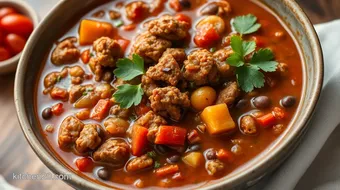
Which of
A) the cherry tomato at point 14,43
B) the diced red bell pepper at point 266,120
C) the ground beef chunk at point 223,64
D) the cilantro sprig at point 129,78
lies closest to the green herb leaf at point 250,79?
the ground beef chunk at point 223,64

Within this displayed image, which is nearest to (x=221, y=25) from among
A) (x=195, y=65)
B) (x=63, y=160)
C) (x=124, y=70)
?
(x=195, y=65)

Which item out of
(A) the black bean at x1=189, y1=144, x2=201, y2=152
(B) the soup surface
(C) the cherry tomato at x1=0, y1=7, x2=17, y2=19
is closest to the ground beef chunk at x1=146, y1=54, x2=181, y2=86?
(B) the soup surface

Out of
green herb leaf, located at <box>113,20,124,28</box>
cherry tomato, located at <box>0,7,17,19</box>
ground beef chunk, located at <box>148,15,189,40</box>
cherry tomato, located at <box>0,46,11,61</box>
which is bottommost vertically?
cherry tomato, located at <box>0,46,11,61</box>

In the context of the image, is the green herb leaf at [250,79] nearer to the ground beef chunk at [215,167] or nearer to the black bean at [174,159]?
the ground beef chunk at [215,167]

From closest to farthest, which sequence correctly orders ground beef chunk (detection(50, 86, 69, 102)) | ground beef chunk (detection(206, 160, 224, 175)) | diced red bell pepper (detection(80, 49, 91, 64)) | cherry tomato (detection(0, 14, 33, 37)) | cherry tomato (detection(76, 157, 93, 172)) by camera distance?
ground beef chunk (detection(206, 160, 224, 175)) < cherry tomato (detection(76, 157, 93, 172)) < ground beef chunk (detection(50, 86, 69, 102)) < diced red bell pepper (detection(80, 49, 91, 64)) < cherry tomato (detection(0, 14, 33, 37))

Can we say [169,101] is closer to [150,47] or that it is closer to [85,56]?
[150,47]

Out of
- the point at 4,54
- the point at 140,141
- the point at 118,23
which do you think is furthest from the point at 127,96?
the point at 4,54

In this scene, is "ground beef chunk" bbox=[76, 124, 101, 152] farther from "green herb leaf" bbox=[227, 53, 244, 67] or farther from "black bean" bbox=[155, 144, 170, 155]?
"green herb leaf" bbox=[227, 53, 244, 67]

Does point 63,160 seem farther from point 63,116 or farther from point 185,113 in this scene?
point 185,113
